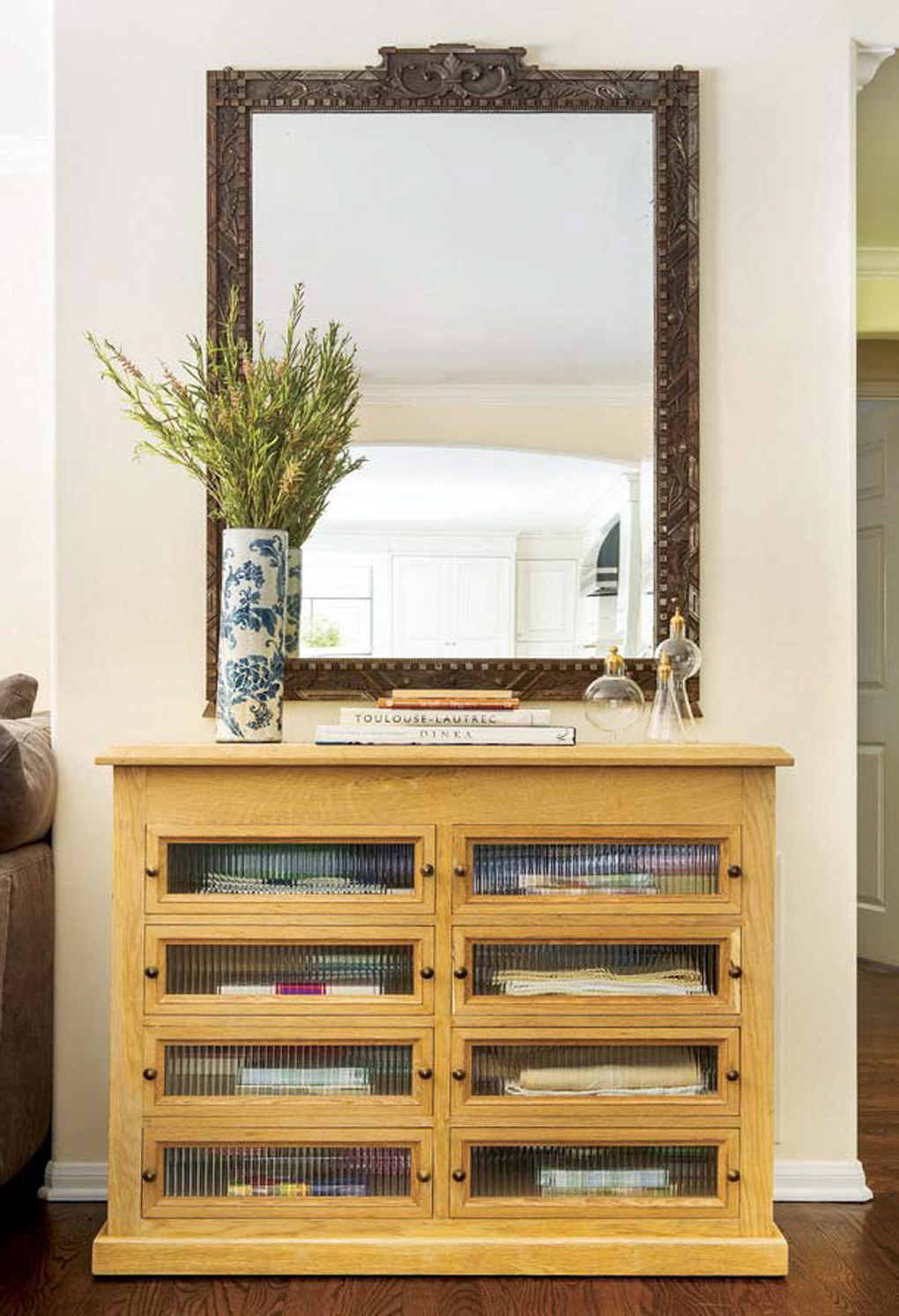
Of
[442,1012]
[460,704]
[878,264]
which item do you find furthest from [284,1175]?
[878,264]

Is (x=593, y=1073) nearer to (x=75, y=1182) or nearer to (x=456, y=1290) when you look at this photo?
(x=456, y=1290)

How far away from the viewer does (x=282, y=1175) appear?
2.24 metres

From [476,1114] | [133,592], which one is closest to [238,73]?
[133,592]

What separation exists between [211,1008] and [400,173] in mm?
1702

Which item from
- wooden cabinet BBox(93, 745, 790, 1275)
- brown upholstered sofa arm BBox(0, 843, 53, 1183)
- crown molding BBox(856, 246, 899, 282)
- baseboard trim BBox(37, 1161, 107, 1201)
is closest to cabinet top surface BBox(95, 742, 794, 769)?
wooden cabinet BBox(93, 745, 790, 1275)

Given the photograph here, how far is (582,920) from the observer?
7.41ft

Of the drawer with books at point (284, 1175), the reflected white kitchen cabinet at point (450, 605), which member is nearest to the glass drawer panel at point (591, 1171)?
the drawer with books at point (284, 1175)

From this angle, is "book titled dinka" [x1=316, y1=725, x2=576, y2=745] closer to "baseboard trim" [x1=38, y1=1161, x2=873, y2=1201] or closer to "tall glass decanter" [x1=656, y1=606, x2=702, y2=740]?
"tall glass decanter" [x1=656, y1=606, x2=702, y2=740]

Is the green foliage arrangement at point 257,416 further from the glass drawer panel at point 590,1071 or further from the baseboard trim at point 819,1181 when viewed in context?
the baseboard trim at point 819,1181

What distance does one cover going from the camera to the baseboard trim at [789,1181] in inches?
102

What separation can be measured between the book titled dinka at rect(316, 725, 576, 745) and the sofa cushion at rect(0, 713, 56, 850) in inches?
22.0

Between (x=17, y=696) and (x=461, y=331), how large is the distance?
1276 mm

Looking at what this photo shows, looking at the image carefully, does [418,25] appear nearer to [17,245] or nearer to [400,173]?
[400,173]

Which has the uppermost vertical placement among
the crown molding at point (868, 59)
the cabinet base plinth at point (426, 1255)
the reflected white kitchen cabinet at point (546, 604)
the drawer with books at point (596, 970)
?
the crown molding at point (868, 59)
